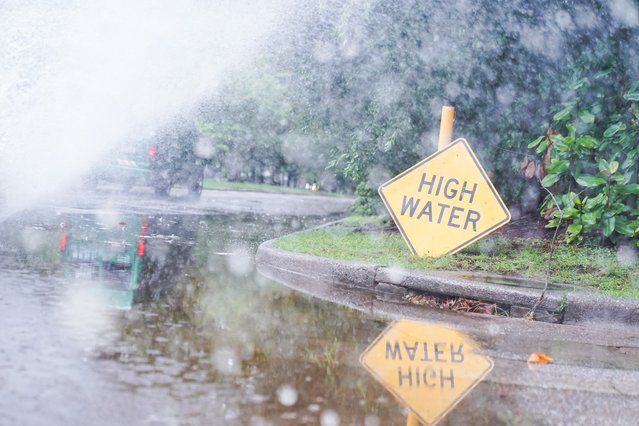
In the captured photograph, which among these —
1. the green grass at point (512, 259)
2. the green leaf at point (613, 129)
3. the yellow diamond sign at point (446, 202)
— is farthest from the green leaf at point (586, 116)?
the yellow diamond sign at point (446, 202)

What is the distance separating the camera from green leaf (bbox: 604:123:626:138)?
7324mm

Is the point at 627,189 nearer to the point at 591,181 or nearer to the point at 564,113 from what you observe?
the point at 591,181

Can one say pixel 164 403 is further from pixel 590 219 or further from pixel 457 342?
pixel 590 219

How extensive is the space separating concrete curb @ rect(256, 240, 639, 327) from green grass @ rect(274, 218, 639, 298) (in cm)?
26

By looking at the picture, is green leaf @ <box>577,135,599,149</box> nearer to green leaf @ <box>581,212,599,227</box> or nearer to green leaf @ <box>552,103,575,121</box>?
green leaf @ <box>552,103,575,121</box>

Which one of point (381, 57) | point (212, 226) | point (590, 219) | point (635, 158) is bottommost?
point (212, 226)

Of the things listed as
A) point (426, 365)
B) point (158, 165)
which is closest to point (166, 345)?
point (426, 365)

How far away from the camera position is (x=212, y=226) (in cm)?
1130

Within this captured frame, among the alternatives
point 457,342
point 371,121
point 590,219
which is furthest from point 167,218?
point 457,342

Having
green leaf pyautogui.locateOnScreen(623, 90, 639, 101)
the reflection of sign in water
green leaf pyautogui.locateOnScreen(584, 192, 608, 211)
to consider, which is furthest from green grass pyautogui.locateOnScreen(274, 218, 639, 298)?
the reflection of sign in water

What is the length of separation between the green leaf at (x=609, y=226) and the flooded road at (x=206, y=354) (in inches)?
91.7

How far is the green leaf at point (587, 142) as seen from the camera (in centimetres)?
741

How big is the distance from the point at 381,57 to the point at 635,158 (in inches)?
123

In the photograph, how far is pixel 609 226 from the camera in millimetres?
7207
